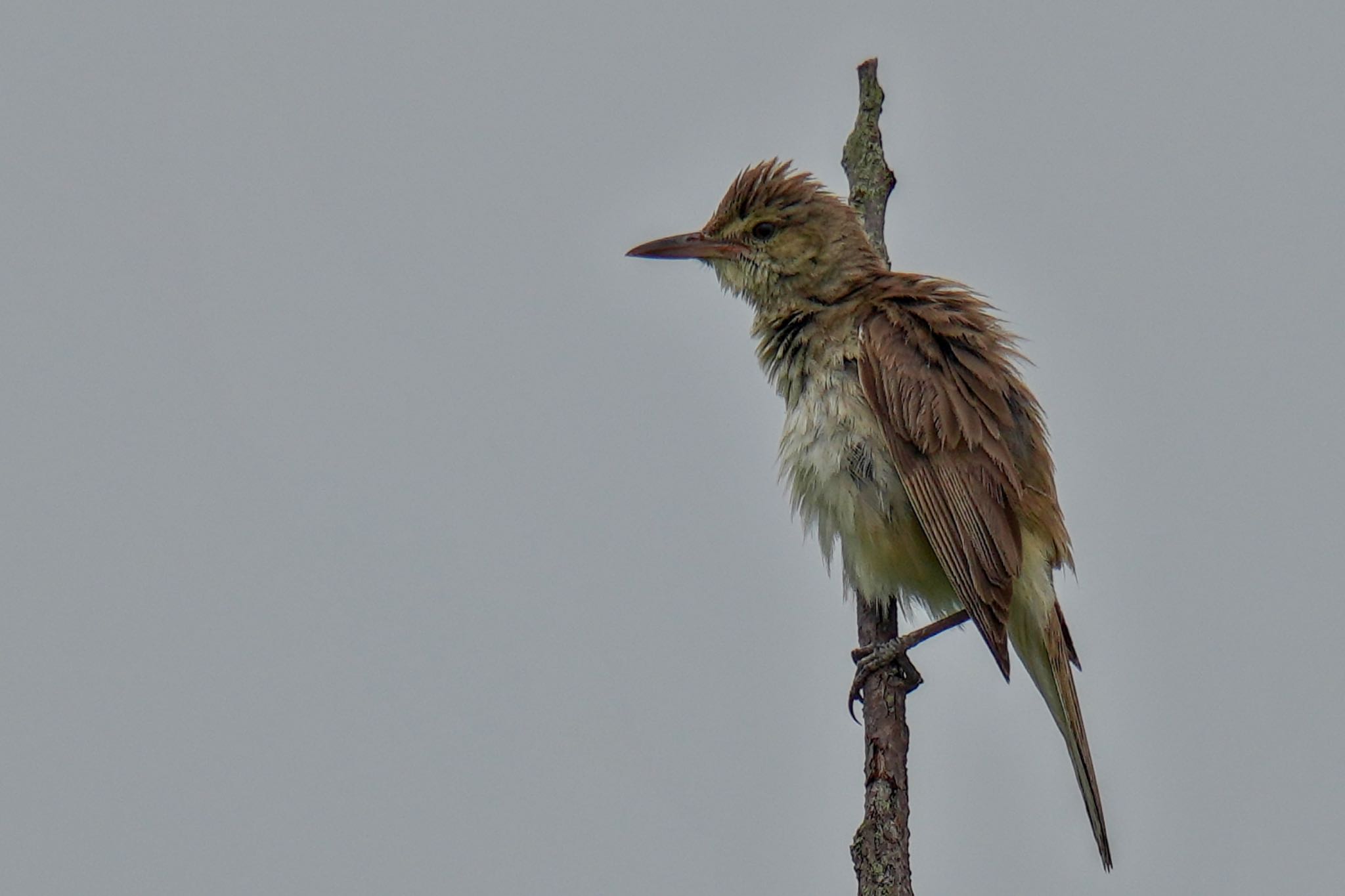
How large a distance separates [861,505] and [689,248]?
5.61 feet

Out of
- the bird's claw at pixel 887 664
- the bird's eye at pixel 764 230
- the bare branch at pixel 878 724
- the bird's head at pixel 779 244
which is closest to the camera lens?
the bare branch at pixel 878 724

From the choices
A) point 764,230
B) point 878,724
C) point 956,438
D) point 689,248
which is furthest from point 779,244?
point 878,724

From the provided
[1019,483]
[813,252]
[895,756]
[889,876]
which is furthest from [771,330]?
[889,876]

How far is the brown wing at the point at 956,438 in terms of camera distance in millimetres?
6090

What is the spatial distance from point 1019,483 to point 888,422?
63cm

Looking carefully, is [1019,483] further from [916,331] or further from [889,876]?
[889,876]

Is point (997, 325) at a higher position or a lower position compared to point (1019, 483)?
higher

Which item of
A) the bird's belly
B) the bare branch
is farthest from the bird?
the bare branch

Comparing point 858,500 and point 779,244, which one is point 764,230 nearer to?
point 779,244

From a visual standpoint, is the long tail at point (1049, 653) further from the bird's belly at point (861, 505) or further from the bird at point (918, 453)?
the bird's belly at point (861, 505)

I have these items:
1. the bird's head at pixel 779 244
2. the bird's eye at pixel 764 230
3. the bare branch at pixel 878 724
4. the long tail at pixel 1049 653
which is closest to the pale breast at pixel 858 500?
the bare branch at pixel 878 724

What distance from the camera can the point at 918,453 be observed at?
6.24 meters

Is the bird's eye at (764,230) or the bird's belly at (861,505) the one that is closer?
the bird's belly at (861,505)

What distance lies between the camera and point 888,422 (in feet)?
20.5
